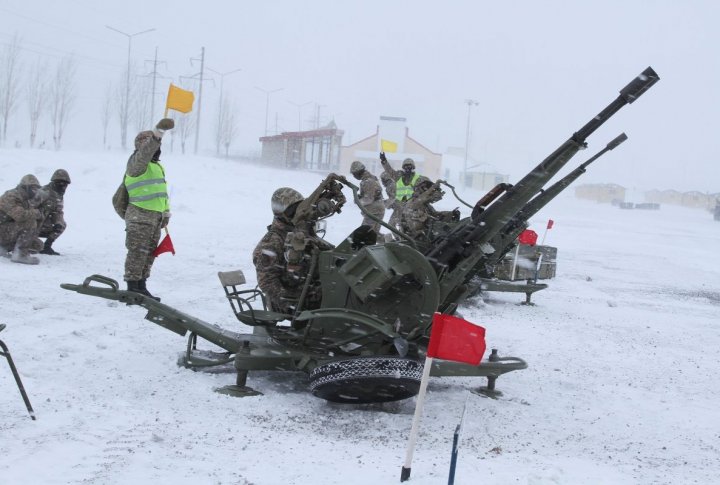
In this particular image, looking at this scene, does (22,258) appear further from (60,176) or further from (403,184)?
(403,184)

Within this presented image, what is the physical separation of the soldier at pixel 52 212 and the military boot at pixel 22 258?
2.32 feet

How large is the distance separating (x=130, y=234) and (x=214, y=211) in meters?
14.7

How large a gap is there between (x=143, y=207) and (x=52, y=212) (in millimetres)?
4688

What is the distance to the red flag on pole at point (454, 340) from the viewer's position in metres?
3.93

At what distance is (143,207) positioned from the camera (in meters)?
7.12

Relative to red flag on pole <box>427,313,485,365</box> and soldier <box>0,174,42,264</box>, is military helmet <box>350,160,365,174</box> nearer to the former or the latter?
soldier <box>0,174,42,264</box>

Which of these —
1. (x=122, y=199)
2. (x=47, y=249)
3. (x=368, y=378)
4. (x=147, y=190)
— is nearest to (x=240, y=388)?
(x=368, y=378)

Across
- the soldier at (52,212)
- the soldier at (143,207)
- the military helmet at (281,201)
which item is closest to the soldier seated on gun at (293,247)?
the military helmet at (281,201)

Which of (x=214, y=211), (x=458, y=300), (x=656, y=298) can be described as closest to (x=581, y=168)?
(x=458, y=300)

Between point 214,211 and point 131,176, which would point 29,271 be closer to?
point 131,176

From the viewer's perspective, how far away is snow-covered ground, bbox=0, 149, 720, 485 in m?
4.04

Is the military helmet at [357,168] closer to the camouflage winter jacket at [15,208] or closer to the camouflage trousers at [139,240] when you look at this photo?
the camouflage winter jacket at [15,208]

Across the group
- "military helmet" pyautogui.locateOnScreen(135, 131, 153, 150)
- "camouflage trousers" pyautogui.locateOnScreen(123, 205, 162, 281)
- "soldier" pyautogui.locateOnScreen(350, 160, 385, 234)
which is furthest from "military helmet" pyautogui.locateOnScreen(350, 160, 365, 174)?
"military helmet" pyautogui.locateOnScreen(135, 131, 153, 150)

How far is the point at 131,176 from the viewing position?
23.3ft
